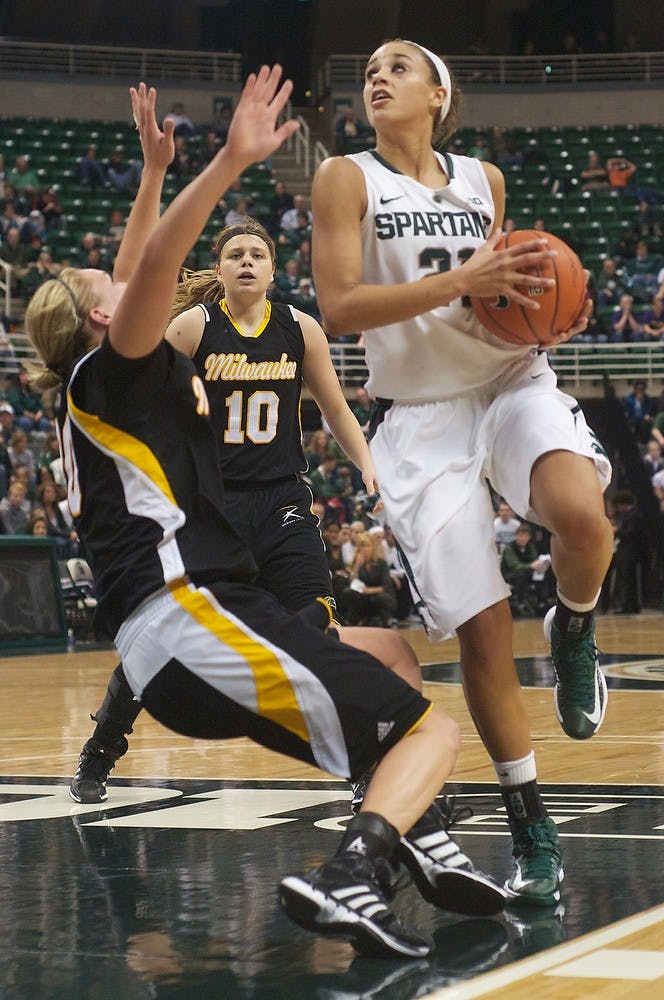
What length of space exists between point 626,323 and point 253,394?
16043mm

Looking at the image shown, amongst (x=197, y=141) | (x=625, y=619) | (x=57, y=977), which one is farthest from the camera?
(x=197, y=141)

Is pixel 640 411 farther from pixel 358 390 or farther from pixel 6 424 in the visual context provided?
pixel 6 424

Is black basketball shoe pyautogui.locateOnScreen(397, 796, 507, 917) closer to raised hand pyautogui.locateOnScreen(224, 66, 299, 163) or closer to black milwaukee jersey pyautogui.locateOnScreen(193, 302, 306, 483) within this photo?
raised hand pyautogui.locateOnScreen(224, 66, 299, 163)

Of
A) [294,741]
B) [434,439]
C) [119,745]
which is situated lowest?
[119,745]

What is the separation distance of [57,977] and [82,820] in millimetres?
1763

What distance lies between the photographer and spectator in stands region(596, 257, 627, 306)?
20.8 m

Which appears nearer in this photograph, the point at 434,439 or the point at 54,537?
the point at 434,439

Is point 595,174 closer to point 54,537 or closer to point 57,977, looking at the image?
point 54,537

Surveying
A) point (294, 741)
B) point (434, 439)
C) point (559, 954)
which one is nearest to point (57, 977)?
point (294, 741)

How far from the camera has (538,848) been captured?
3266 millimetres

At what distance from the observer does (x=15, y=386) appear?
16656mm

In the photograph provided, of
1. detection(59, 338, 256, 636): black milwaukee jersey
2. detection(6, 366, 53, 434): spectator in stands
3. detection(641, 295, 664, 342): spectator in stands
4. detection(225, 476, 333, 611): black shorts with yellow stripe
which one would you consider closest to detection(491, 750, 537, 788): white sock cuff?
detection(59, 338, 256, 636): black milwaukee jersey

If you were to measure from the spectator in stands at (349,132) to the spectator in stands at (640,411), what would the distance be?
7213mm

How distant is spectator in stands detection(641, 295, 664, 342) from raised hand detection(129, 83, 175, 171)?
17095mm
